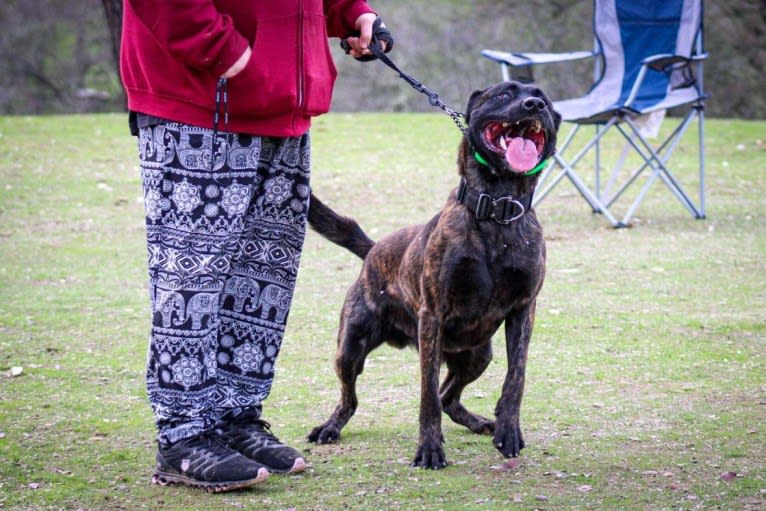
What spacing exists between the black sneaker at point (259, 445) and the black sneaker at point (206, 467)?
0.13 metres

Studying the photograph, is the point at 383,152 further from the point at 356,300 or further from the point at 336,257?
the point at 356,300

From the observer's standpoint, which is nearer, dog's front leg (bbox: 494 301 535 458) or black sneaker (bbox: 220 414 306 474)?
black sneaker (bbox: 220 414 306 474)

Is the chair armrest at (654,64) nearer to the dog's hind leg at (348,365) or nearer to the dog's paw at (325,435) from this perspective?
the dog's hind leg at (348,365)

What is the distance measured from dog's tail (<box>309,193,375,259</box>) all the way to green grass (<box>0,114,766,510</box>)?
66 cm

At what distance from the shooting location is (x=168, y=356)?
10.6 feet

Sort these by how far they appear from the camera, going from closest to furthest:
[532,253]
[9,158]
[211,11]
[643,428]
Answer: [211,11] → [532,253] → [643,428] → [9,158]

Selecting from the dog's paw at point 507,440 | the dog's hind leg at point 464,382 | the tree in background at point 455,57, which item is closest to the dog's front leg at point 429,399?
the dog's paw at point 507,440

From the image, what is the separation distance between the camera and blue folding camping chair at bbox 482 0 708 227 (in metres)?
8.05

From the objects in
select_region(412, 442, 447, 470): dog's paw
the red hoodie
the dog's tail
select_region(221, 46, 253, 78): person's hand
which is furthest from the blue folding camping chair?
select_region(221, 46, 253, 78): person's hand

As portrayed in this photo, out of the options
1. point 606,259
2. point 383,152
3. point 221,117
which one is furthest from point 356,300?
point 383,152

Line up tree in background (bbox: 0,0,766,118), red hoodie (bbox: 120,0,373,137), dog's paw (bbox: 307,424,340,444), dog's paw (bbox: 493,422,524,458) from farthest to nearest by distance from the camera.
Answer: tree in background (bbox: 0,0,766,118) → dog's paw (bbox: 307,424,340,444) → dog's paw (bbox: 493,422,524,458) → red hoodie (bbox: 120,0,373,137)

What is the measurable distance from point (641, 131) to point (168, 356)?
610cm

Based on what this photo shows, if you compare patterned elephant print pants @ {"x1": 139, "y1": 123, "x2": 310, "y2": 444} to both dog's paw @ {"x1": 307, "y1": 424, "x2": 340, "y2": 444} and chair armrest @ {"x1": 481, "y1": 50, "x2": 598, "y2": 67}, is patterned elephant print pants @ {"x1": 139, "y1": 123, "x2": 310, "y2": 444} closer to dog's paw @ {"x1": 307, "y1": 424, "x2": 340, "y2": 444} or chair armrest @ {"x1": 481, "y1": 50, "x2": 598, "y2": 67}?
dog's paw @ {"x1": 307, "y1": 424, "x2": 340, "y2": 444}

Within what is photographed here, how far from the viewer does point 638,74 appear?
8070 millimetres
